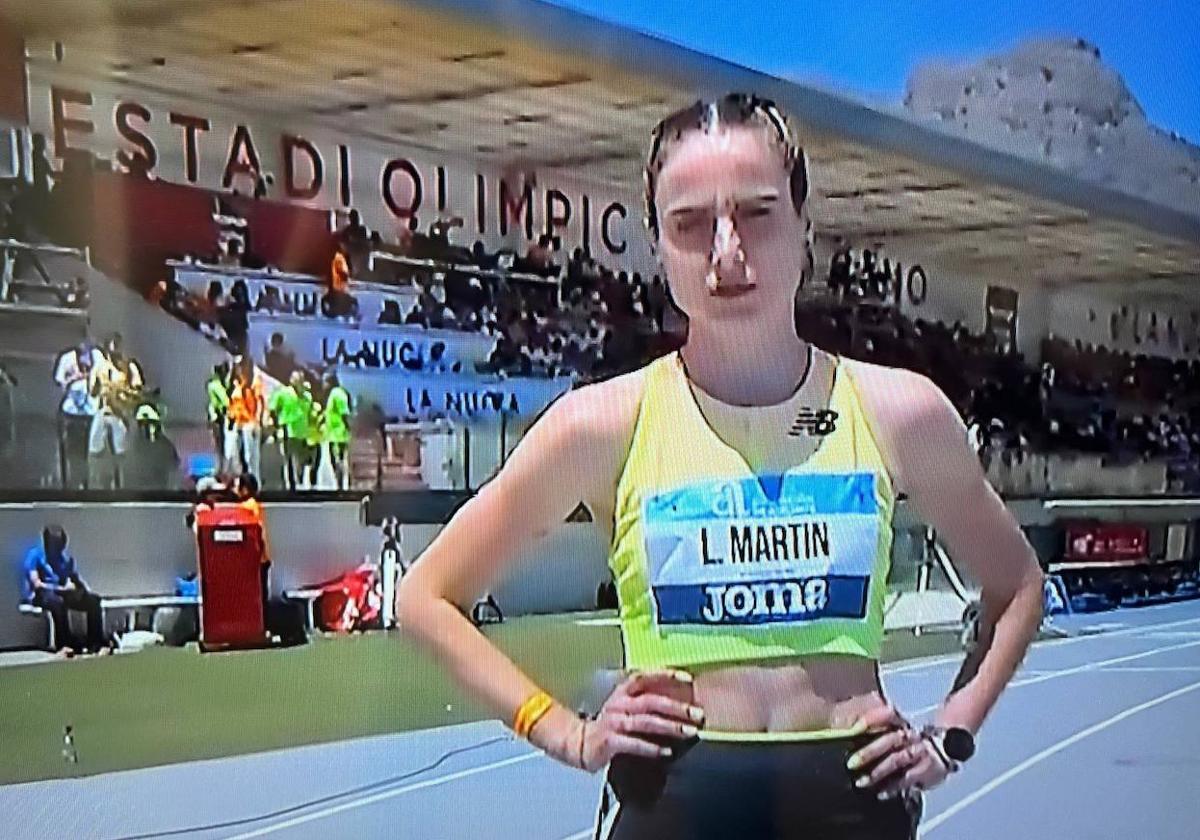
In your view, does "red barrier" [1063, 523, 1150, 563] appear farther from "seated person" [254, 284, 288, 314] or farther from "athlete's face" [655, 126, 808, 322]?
"seated person" [254, 284, 288, 314]

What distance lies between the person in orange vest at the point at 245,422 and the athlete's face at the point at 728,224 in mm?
437

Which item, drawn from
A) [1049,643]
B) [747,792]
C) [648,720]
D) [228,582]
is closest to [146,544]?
[228,582]

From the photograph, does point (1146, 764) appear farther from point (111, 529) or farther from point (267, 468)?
point (111, 529)

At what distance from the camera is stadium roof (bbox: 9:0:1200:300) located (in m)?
1.63

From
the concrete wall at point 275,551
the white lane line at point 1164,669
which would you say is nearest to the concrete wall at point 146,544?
the concrete wall at point 275,551

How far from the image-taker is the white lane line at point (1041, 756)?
1.79 m

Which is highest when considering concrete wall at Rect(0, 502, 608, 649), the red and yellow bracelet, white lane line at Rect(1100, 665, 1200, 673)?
concrete wall at Rect(0, 502, 608, 649)

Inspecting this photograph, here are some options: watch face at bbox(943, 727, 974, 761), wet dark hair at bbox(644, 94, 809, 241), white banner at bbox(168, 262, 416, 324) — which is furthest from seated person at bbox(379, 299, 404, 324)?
watch face at bbox(943, 727, 974, 761)

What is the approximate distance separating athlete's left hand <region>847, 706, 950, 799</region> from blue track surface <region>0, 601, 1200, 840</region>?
0.9 inches

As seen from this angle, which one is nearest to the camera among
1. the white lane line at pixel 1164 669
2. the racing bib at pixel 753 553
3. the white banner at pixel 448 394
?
the racing bib at pixel 753 553

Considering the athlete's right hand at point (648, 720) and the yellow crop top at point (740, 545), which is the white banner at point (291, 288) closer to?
the yellow crop top at point (740, 545)

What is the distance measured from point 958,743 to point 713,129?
67 cm

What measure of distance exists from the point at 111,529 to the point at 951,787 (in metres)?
0.93

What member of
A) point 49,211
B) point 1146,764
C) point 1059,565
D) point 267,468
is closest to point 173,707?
point 267,468
